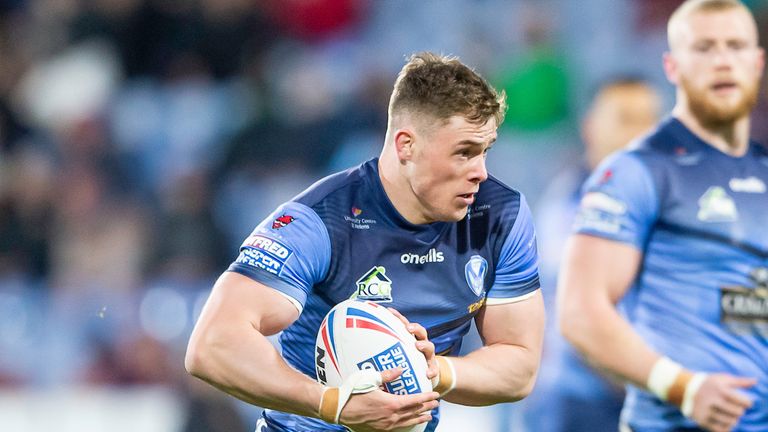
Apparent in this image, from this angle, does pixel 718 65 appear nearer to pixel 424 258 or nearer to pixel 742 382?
pixel 742 382

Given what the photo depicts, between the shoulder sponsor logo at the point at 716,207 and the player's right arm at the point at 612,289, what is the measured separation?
8.2 inches

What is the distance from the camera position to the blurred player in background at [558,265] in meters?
6.68

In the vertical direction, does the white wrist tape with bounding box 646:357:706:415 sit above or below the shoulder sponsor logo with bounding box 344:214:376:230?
below

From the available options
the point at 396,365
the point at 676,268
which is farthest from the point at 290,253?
the point at 676,268

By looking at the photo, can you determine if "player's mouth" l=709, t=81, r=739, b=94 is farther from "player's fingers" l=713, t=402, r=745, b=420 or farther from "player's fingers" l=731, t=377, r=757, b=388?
"player's fingers" l=713, t=402, r=745, b=420

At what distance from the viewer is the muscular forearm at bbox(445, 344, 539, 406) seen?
171 inches

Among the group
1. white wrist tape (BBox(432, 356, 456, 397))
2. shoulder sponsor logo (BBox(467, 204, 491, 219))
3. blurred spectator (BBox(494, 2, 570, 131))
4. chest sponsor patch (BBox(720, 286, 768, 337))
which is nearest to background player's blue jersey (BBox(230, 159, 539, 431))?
shoulder sponsor logo (BBox(467, 204, 491, 219))

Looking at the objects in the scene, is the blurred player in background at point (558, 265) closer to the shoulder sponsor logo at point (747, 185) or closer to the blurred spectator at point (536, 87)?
the shoulder sponsor logo at point (747, 185)

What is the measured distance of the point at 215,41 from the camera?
11000 millimetres

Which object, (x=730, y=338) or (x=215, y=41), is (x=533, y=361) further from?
(x=215, y=41)

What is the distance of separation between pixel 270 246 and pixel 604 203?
1.73m

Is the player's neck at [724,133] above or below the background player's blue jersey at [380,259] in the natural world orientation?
above

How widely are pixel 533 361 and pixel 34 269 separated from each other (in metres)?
5.97

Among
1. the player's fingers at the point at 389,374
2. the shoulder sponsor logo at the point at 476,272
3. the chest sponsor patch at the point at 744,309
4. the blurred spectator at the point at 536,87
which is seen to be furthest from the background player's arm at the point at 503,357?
the blurred spectator at the point at 536,87
